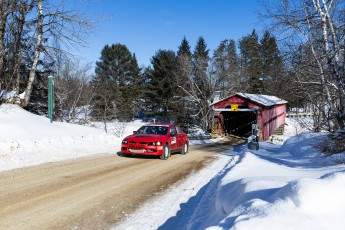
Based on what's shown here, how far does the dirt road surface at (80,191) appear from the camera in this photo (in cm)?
600

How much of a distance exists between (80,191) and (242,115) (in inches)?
1377

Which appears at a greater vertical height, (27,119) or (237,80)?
(237,80)

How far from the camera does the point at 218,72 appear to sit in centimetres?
4484

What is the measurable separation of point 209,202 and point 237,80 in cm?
4236

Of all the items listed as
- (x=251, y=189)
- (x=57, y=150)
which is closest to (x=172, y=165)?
(x=57, y=150)

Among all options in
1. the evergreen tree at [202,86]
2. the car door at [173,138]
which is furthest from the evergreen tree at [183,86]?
the car door at [173,138]

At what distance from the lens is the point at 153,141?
1480cm

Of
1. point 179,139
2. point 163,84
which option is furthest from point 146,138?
point 163,84

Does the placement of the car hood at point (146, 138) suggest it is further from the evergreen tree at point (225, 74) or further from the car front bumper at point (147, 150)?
the evergreen tree at point (225, 74)

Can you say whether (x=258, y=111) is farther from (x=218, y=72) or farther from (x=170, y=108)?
(x=170, y=108)

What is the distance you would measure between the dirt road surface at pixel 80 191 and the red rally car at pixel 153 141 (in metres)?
1.44

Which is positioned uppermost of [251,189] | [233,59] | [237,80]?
[233,59]

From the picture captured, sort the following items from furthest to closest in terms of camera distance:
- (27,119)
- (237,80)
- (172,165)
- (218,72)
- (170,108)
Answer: (170,108) → (237,80) → (218,72) → (27,119) → (172,165)

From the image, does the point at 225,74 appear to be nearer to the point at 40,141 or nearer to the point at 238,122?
the point at 238,122
